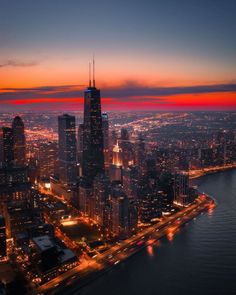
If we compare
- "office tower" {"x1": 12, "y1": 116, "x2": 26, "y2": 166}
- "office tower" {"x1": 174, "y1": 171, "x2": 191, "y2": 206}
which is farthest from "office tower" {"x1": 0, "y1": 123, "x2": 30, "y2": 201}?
"office tower" {"x1": 174, "y1": 171, "x2": 191, "y2": 206}

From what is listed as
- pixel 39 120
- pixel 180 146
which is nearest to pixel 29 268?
pixel 39 120

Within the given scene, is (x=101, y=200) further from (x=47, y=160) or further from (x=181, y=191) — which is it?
(x=47, y=160)

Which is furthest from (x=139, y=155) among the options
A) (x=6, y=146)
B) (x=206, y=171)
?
(x=6, y=146)

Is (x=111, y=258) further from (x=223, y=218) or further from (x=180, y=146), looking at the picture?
(x=180, y=146)

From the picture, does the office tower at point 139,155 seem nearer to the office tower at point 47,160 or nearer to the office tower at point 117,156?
the office tower at point 117,156

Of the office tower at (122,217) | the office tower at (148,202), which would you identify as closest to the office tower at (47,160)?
the office tower at (148,202)

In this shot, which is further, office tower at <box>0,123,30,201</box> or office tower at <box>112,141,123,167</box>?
office tower at <box>112,141,123,167</box>

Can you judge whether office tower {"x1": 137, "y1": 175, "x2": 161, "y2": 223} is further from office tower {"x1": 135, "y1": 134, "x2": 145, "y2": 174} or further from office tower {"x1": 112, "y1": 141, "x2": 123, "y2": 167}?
office tower {"x1": 112, "y1": 141, "x2": 123, "y2": 167}
